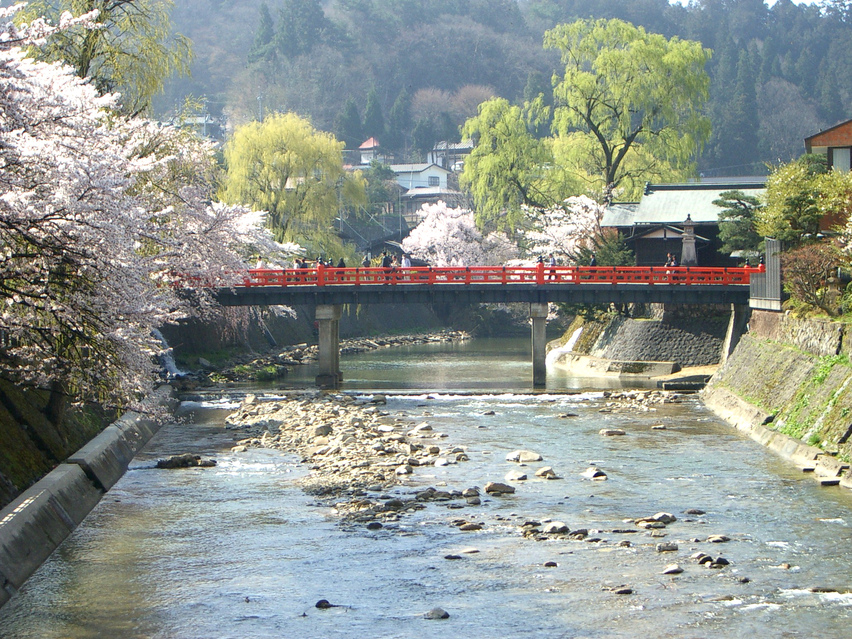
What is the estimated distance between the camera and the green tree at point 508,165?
5750 centimetres

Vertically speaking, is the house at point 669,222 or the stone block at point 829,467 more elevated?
the house at point 669,222

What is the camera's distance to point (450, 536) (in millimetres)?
15539

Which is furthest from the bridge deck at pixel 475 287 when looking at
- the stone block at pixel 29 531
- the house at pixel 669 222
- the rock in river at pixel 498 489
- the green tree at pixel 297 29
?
the green tree at pixel 297 29

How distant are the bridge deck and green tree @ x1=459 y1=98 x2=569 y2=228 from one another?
1659cm

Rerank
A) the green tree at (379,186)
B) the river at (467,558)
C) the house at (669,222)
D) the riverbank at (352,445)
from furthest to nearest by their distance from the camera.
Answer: the green tree at (379,186), the house at (669,222), the riverbank at (352,445), the river at (467,558)

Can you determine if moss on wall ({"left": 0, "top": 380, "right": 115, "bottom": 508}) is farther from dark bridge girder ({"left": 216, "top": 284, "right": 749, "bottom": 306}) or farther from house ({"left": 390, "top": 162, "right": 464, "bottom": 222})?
house ({"left": 390, "top": 162, "right": 464, "bottom": 222})

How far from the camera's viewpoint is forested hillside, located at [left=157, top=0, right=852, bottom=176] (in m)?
115

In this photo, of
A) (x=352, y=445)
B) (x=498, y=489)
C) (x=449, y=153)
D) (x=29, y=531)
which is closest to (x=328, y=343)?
(x=352, y=445)

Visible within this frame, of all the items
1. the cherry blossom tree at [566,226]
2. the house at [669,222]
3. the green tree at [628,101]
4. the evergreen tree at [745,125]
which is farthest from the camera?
the evergreen tree at [745,125]

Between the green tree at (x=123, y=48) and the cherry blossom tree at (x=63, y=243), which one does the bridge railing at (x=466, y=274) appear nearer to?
the green tree at (x=123, y=48)

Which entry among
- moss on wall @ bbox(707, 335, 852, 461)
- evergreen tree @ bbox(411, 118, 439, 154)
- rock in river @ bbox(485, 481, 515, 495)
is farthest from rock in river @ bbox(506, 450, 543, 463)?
evergreen tree @ bbox(411, 118, 439, 154)

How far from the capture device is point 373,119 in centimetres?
11612

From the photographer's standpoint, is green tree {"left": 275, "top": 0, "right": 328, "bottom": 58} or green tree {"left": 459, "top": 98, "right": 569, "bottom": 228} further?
green tree {"left": 275, "top": 0, "right": 328, "bottom": 58}

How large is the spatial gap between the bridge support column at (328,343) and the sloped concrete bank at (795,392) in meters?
15.7
